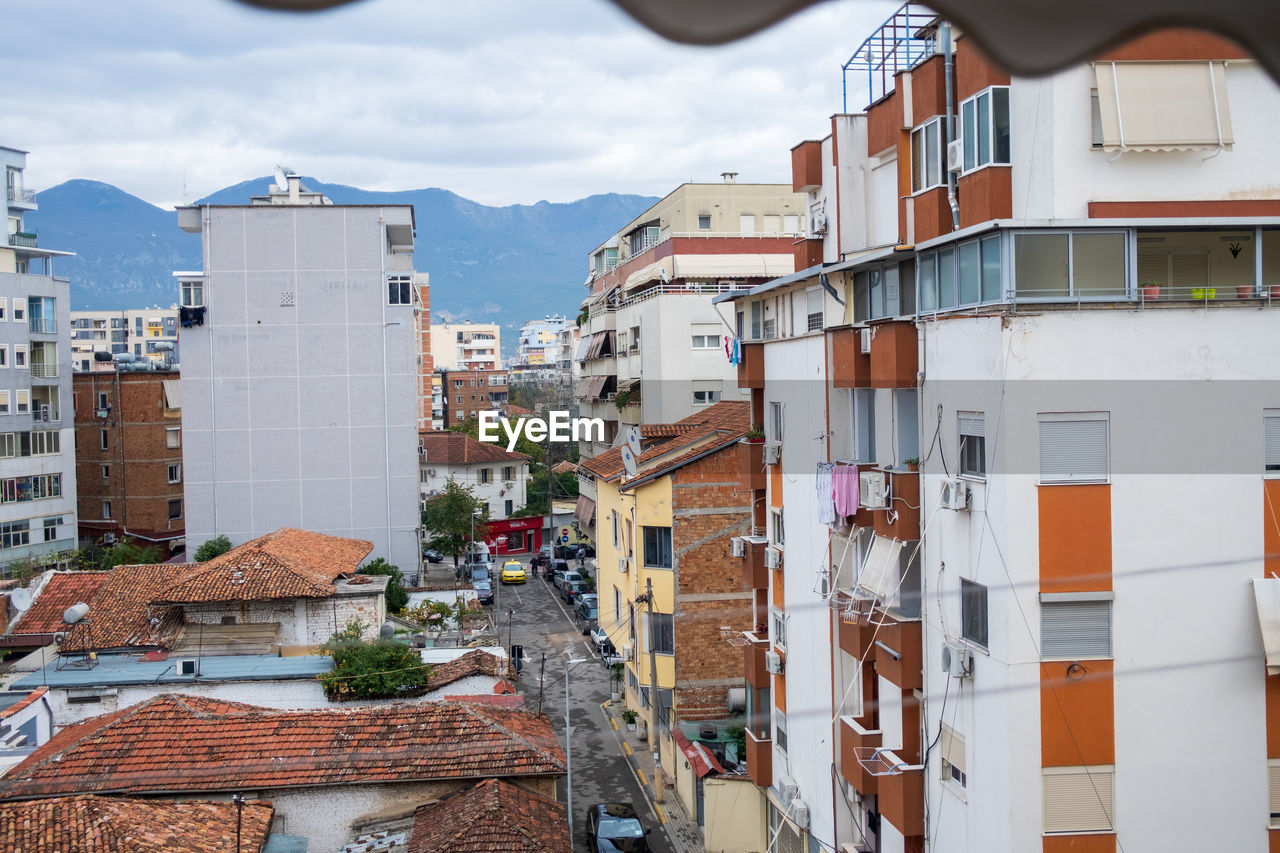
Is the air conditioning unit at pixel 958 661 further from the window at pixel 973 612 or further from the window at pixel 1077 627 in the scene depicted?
the window at pixel 1077 627

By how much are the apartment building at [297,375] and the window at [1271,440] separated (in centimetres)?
2509

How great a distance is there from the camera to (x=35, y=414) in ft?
119

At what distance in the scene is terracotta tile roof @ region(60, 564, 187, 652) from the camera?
779 inches


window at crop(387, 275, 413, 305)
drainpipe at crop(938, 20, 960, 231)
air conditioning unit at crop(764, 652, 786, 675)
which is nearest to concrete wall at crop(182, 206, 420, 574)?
window at crop(387, 275, 413, 305)

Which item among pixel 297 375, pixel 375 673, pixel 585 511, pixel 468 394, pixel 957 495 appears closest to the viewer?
pixel 957 495

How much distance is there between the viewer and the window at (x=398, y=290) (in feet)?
103

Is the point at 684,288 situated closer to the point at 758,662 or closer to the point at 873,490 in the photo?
the point at 758,662

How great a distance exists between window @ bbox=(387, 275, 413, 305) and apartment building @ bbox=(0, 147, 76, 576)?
44.6ft

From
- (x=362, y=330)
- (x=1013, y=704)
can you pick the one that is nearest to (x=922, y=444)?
(x=1013, y=704)

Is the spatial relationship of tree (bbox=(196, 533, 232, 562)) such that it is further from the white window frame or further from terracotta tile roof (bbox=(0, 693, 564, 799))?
the white window frame

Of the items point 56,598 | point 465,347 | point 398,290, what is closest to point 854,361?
point 56,598

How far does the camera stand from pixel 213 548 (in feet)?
96.0

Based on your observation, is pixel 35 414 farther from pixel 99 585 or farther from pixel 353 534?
pixel 99 585

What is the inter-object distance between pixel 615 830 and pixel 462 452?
3255 cm
